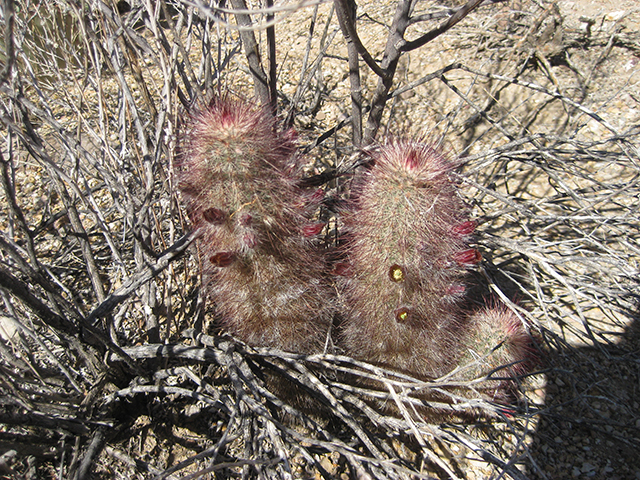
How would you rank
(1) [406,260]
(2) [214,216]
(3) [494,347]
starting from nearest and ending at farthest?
(2) [214,216]
(1) [406,260]
(3) [494,347]

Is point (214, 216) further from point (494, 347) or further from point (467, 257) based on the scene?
point (494, 347)

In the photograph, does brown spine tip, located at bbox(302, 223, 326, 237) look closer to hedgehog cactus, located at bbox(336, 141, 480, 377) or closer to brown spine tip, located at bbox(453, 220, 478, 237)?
hedgehog cactus, located at bbox(336, 141, 480, 377)

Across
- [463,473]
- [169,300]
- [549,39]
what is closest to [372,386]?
[463,473]

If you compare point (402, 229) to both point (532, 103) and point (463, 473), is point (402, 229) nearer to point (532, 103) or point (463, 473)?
point (463, 473)

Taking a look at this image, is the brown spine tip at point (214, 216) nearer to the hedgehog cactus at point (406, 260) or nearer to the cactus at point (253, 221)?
the cactus at point (253, 221)

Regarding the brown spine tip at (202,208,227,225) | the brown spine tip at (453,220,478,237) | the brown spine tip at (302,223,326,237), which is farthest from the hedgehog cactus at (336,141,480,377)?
the brown spine tip at (202,208,227,225)

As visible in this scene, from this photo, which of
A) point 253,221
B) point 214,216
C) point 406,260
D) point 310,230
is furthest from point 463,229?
point 214,216
